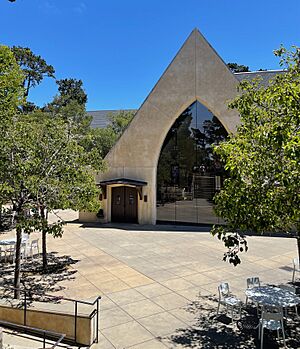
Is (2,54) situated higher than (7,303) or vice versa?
(2,54)

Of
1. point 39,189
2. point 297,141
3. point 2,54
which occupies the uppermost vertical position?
point 2,54

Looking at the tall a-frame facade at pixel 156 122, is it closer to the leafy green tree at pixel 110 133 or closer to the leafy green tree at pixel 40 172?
the leafy green tree at pixel 40 172

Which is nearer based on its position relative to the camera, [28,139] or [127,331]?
[127,331]

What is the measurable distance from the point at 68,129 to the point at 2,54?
10729mm

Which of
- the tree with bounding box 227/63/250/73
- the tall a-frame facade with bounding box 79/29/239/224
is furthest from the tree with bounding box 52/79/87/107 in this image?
the tall a-frame facade with bounding box 79/29/239/224

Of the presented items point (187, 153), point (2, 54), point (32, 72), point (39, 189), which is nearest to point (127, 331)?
point (39, 189)

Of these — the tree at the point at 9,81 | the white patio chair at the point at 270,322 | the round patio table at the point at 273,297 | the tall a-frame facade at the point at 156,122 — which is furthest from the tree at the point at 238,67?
the white patio chair at the point at 270,322

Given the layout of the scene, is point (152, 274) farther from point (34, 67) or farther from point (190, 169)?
point (34, 67)

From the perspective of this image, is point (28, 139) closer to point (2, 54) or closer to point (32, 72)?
point (2, 54)

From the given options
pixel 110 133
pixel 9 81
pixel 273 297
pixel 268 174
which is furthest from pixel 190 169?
pixel 110 133

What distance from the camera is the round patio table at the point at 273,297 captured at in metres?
6.88

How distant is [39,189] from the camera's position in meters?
7.96

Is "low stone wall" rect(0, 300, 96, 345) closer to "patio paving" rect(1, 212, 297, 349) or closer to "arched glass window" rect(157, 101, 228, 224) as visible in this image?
"patio paving" rect(1, 212, 297, 349)

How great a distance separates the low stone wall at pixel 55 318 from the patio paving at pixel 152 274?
17.3 inches
